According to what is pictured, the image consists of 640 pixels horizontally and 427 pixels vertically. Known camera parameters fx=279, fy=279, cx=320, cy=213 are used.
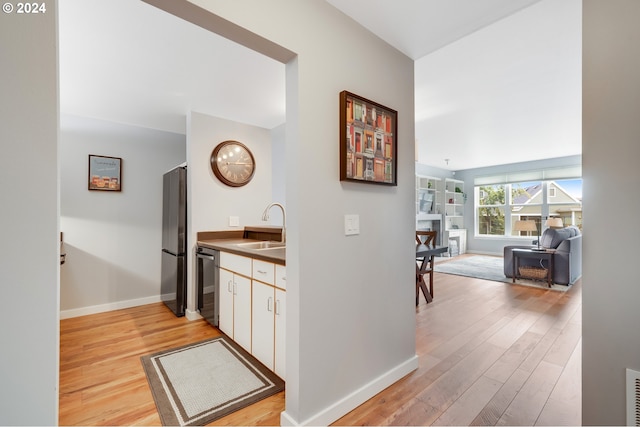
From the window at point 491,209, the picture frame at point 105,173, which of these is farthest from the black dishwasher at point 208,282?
the window at point 491,209

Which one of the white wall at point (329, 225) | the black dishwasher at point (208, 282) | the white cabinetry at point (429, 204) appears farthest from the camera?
the white cabinetry at point (429, 204)

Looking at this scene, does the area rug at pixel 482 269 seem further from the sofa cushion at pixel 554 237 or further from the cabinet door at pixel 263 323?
the cabinet door at pixel 263 323

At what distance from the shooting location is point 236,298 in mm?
2396

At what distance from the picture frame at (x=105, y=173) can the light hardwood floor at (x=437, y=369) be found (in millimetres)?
1533

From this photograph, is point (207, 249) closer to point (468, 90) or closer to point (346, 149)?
point (346, 149)

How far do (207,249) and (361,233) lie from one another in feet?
6.32

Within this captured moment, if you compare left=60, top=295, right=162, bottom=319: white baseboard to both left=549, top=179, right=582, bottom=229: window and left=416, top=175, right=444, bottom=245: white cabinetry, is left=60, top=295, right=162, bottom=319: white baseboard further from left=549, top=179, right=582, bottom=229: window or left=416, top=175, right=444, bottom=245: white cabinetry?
left=549, top=179, right=582, bottom=229: window

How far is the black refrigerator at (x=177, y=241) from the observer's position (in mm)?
3123

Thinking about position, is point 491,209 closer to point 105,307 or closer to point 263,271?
point 263,271

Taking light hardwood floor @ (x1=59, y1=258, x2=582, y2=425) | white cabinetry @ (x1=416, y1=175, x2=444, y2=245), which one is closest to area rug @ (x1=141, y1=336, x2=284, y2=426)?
light hardwood floor @ (x1=59, y1=258, x2=582, y2=425)

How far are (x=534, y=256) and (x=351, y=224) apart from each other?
15.0ft

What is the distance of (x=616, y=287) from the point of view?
114 centimetres

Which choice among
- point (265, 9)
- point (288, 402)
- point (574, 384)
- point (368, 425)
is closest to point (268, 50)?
point (265, 9)

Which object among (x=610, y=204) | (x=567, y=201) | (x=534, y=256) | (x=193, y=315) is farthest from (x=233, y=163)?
(x=567, y=201)
